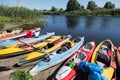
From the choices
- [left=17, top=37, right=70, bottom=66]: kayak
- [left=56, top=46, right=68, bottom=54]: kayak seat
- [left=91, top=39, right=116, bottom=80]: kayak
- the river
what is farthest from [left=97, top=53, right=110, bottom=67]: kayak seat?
the river

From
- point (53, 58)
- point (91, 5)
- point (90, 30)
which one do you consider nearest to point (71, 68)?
point (53, 58)

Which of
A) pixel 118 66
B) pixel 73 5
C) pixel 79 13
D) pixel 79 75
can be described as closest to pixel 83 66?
pixel 79 75

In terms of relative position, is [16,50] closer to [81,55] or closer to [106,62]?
[81,55]

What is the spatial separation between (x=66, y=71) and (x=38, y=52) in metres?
3.08

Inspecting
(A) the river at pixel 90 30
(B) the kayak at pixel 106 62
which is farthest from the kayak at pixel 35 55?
(A) the river at pixel 90 30

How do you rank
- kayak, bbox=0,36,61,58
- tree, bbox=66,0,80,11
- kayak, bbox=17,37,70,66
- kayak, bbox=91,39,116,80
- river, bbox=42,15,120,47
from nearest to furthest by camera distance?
kayak, bbox=91,39,116,80 → kayak, bbox=17,37,70,66 → kayak, bbox=0,36,61,58 → river, bbox=42,15,120,47 → tree, bbox=66,0,80,11

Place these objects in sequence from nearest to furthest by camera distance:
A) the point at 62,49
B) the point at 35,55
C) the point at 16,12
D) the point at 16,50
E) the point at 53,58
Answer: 1. the point at 53,58
2. the point at 35,55
3. the point at 62,49
4. the point at 16,50
5. the point at 16,12

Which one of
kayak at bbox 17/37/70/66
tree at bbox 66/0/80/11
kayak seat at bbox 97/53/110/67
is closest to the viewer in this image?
kayak seat at bbox 97/53/110/67

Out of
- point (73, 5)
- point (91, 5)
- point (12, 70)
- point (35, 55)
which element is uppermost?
point (73, 5)

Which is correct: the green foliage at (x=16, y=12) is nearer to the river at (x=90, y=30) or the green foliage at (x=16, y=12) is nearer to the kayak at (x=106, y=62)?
the river at (x=90, y=30)

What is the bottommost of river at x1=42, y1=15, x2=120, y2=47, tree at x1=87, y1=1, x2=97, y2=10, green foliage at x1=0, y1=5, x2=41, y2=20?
river at x1=42, y1=15, x2=120, y2=47

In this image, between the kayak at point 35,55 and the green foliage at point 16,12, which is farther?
the green foliage at point 16,12

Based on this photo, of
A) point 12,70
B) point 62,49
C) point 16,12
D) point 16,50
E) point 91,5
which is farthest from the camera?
point 91,5

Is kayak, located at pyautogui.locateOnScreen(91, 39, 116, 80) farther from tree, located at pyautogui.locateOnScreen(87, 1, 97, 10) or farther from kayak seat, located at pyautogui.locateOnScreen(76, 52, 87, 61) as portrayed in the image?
tree, located at pyautogui.locateOnScreen(87, 1, 97, 10)
